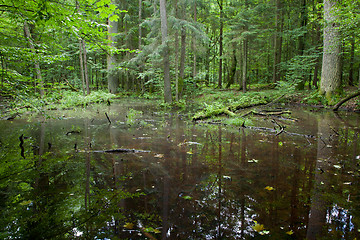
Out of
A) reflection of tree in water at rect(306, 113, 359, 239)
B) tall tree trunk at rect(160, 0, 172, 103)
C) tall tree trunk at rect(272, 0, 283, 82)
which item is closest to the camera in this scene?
reflection of tree in water at rect(306, 113, 359, 239)

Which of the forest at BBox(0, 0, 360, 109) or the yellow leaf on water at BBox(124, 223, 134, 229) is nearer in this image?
the yellow leaf on water at BBox(124, 223, 134, 229)

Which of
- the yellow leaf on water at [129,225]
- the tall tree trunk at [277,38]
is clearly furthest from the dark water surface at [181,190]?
the tall tree trunk at [277,38]

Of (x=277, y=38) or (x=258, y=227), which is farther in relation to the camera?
(x=277, y=38)

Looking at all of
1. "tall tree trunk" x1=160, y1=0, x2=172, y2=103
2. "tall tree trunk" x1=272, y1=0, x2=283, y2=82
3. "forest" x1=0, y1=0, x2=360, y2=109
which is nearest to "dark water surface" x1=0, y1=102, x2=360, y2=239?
"forest" x1=0, y1=0, x2=360, y2=109

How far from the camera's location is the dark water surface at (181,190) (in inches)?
82.7

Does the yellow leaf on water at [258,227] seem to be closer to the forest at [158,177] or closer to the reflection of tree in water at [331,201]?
the forest at [158,177]

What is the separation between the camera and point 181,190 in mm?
2928

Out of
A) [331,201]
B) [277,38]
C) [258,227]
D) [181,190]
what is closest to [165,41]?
[181,190]

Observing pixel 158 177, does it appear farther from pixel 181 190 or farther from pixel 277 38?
pixel 277 38

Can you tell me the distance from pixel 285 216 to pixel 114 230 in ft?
6.22

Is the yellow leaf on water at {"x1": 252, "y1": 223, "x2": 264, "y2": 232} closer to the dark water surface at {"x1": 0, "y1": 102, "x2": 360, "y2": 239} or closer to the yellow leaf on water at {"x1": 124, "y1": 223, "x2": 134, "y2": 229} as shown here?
the dark water surface at {"x1": 0, "y1": 102, "x2": 360, "y2": 239}

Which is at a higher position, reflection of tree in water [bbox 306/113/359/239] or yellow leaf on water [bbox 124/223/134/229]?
reflection of tree in water [bbox 306/113/359/239]

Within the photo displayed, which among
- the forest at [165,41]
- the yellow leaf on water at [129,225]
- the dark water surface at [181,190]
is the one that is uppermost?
the forest at [165,41]

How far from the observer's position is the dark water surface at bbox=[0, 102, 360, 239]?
210cm
